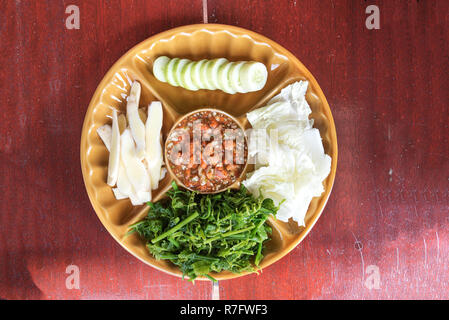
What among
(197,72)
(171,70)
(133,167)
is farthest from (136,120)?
(197,72)

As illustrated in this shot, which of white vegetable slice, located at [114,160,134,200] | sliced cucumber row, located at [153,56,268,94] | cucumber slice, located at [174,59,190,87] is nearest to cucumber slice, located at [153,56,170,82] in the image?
sliced cucumber row, located at [153,56,268,94]

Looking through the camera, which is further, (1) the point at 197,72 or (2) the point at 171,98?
(2) the point at 171,98

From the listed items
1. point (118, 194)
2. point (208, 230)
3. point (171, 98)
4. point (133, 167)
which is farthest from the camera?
point (171, 98)

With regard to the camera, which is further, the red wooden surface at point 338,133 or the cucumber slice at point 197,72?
the red wooden surface at point 338,133

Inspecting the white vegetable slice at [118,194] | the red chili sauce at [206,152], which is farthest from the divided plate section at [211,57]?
the white vegetable slice at [118,194]

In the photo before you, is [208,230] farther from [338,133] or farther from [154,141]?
[338,133]

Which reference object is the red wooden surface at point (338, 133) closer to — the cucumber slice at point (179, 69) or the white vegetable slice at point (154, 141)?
the cucumber slice at point (179, 69)

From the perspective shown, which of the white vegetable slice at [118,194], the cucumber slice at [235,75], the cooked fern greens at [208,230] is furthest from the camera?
the white vegetable slice at [118,194]
